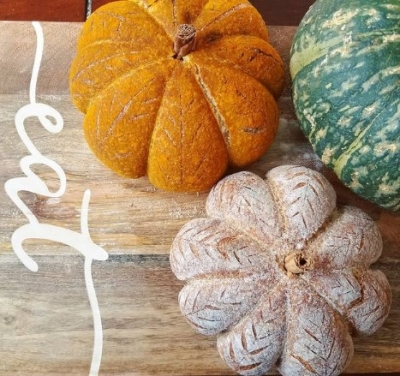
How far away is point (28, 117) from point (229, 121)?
432 millimetres

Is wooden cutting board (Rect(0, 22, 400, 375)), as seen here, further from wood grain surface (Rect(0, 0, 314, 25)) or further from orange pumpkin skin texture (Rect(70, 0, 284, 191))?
wood grain surface (Rect(0, 0, 314, 25))

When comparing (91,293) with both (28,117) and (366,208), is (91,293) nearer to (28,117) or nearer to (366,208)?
(28,117)

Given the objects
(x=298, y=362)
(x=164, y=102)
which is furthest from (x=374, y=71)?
(x=298, y=362)

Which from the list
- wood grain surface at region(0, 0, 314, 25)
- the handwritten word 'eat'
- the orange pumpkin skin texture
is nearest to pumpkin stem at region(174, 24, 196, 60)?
the orange pumpkin skin texture

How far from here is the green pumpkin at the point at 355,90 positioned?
940 mm

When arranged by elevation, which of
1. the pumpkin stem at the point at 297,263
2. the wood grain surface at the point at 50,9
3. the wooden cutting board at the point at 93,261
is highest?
the wood grain surface at the point at 50,9

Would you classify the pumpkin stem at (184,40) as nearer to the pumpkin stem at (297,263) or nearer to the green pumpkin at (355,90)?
the green pumpkin at (355,90)

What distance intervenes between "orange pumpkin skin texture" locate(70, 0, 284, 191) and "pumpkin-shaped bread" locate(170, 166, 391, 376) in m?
0.09

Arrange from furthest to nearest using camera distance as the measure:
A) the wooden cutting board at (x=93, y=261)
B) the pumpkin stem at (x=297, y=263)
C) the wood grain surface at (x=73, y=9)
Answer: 1. the wood grain surface at (x=73, y=9)
2. the wooden cutting board at (x=93, y=261)
3. the pumpkin stem at (x=297, y=263)

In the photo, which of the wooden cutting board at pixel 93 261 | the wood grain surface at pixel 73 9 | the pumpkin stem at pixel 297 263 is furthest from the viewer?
the wood grain surface at pixel 73 9

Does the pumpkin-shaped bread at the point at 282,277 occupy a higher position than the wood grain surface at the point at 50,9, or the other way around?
the wood grain surface at the point at 50,9

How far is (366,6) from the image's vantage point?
3.17 feet

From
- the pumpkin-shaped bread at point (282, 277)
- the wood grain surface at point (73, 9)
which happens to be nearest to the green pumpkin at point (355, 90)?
the pumpkin-shaped bread at point (282, 277)

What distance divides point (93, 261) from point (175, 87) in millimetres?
379
